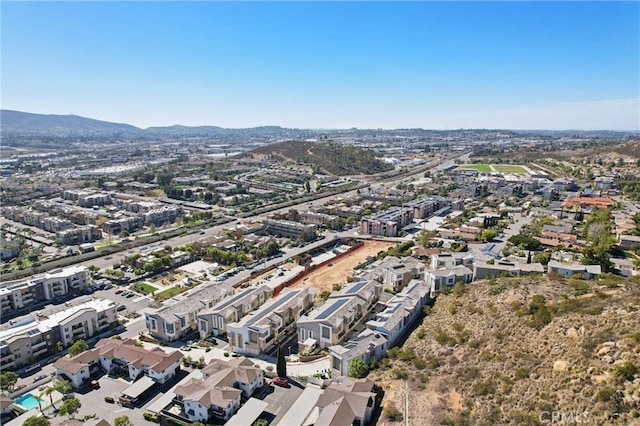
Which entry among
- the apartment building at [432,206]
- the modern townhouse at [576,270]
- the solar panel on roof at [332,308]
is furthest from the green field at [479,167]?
the solar panel on roof at [332,308]

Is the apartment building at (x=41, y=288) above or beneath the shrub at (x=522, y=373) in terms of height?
beneath

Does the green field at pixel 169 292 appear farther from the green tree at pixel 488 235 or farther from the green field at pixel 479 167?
the green field at pixel 479 167

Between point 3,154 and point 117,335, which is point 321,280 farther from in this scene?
point 3,154

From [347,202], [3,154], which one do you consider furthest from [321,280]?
[3,154]

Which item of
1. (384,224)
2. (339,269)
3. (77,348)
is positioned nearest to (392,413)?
(77,348)

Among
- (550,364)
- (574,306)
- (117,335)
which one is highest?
(574,306)

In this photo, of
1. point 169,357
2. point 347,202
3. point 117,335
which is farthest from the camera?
point 347,202

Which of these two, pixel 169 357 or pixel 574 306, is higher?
pixel 574 306

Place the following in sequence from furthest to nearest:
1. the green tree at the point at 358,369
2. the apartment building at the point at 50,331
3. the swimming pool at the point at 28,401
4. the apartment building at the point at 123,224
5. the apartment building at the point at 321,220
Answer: the apartment building at the point at 321,220 < the apartment building at the point at 123,224 < the apartment building at the point at 50,331 < the green tree at the point at 358,369 < the swimming pool at the point at 28,401
